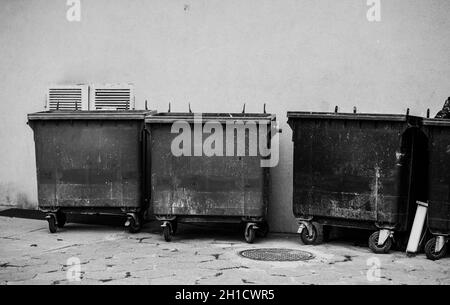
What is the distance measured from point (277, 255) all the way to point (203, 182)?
3.85 feet

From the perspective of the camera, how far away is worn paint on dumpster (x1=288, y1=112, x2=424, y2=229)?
7.00 metres

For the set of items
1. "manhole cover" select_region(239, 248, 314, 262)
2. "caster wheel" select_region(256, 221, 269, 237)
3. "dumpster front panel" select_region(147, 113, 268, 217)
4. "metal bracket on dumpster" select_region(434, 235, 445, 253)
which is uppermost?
"dumpster front panel" select_region(147, 113, 268, 217)

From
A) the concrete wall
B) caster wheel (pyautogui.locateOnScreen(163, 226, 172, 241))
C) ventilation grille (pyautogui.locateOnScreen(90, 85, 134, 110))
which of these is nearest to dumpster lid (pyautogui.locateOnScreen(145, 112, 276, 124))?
the concrete wall

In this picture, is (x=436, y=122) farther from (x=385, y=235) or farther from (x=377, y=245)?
(x=377, y=245)

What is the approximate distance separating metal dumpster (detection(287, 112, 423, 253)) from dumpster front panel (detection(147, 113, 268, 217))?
0.46 m

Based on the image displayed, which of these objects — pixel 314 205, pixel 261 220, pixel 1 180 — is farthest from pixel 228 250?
pixel 1 180

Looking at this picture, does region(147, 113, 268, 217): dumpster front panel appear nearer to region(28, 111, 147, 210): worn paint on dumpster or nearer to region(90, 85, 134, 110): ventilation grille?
region(28, 111, 147, 210): worn paint on dumpster

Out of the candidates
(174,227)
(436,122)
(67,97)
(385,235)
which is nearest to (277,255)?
(385,235)

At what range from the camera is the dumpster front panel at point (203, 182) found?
7.47m

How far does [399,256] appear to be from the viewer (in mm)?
6918

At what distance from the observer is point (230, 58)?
862cm

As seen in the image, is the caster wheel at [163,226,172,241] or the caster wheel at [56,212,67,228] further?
the caster wheel at [56,212,67,228]

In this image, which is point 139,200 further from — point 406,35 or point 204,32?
point 406,35
